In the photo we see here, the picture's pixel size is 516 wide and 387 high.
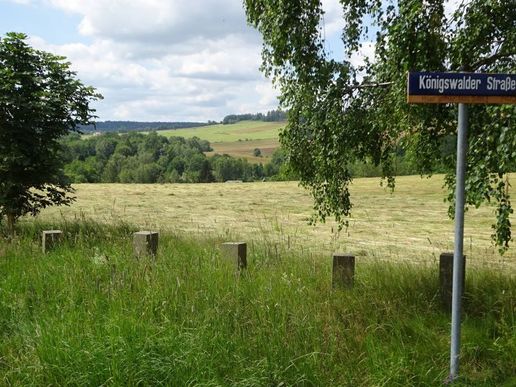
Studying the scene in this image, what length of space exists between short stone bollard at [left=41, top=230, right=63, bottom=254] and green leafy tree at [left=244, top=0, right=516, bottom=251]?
366cm

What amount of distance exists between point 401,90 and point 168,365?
3.92 m

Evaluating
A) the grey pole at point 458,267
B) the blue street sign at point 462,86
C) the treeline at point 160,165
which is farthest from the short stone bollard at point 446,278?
the treeline at point 160,165

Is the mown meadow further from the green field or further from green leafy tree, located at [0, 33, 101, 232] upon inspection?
the green field

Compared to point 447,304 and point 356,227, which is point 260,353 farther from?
point 356,227

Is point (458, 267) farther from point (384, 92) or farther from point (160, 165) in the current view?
point (160, 165)

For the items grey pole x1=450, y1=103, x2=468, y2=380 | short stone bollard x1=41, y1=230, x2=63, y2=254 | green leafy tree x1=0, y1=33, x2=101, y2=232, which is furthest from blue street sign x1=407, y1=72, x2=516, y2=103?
green leafy tree x1=0, y1=33, x2=101, y2=232

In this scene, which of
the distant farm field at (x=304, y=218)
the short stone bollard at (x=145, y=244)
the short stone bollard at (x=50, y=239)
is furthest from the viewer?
the distant farm field at (x=304, y=218)

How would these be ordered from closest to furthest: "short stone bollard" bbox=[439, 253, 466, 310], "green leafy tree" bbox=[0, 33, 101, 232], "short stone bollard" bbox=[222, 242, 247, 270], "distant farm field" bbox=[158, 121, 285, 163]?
"short stone bollard" bbox=[439, 253, 466, 310] → "short stone bollard" bbox=[222, 242, 247, 270] → "green leafy tree" bbox=[0, 33, 101, 232] → "distant farm field" bbox=[158, 121, 285, 163]

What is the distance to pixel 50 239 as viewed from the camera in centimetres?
789

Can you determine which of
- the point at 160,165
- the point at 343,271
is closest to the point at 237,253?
the point at 343,271

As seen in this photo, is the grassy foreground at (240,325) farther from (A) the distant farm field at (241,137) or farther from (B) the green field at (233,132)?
(B) the green field at (233,132)

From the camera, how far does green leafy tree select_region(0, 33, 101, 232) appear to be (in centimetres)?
992

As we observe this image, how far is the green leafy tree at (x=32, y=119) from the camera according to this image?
391 inches

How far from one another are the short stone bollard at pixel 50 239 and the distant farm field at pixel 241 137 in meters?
76.0
